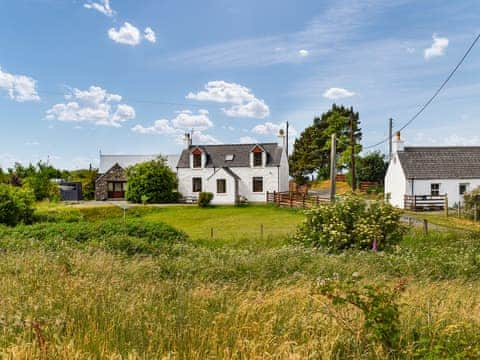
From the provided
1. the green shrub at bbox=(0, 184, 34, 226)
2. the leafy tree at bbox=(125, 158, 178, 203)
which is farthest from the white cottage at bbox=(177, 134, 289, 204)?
the green shrub at bbox=(0, 184, 34, 226)

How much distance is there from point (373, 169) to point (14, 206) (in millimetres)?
40454

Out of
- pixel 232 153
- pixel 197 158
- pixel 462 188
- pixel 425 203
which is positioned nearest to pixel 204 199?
pixel 197 158

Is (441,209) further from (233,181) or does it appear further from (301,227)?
(301,227)

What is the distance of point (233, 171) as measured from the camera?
113 feet

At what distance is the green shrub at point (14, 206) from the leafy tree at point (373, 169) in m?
38.5

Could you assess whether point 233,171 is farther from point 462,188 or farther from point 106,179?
point 462,188

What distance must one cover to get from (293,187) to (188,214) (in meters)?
20.4

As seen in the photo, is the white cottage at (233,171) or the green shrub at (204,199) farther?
the white cottage at (233,171)

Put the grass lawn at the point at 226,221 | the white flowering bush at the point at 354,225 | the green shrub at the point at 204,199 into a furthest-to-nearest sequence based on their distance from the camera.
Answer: the green shrub at the point at 204,199 → the grass lawn at the point at 226,221 → the white flowering bush at the point at 354,225

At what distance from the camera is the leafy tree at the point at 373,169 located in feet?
149

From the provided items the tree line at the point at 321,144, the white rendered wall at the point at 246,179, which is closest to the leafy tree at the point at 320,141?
the tree line at the point at 321,144

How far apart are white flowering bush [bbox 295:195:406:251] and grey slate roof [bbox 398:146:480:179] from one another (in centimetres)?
1928

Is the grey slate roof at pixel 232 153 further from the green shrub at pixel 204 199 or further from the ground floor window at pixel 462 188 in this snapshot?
the ground floor window at pixel 462 188

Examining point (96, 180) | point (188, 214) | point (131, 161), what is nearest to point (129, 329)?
point (188, 214)
